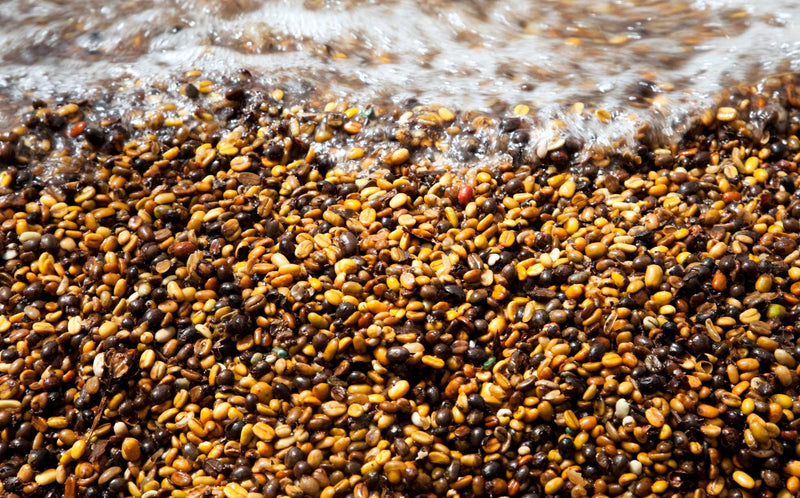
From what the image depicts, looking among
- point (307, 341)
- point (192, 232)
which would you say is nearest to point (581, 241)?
point (307, 341)

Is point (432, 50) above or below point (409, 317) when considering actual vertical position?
above

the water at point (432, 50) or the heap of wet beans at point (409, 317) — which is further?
the water at point (432, 50)

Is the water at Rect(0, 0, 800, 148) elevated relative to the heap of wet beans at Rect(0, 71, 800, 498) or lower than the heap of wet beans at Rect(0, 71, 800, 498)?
elevated

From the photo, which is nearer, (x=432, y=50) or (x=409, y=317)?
(x=409, y=317)

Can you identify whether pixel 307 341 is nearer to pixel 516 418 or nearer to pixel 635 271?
pixel 516 418

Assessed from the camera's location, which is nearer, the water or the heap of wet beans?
the heap of wet beans
